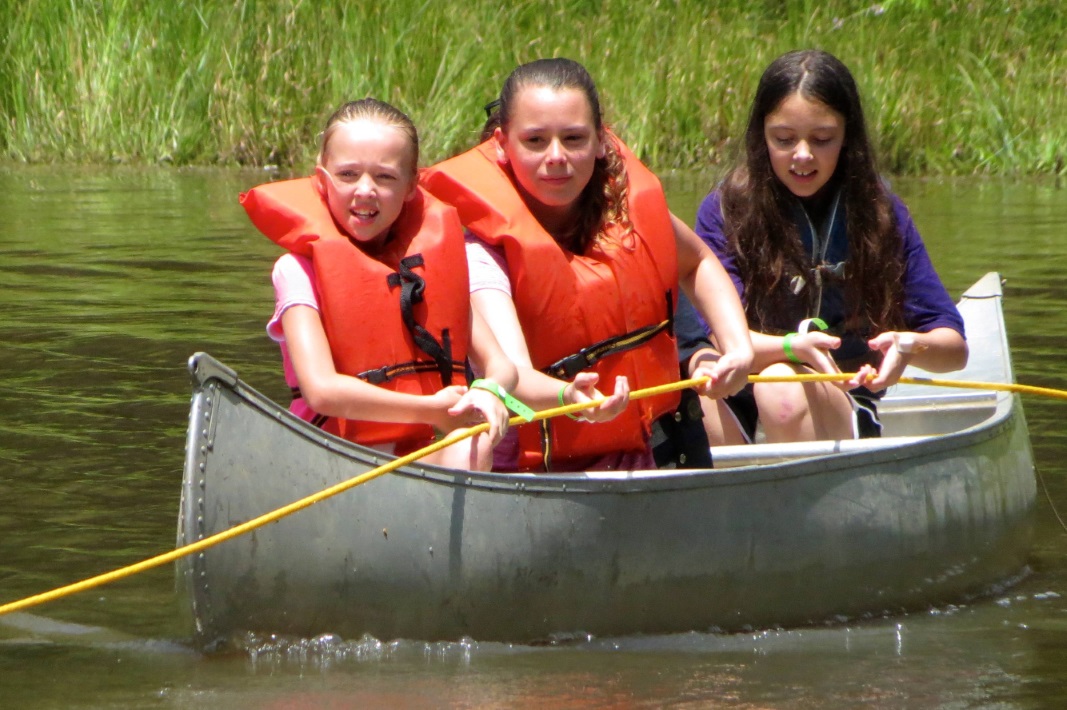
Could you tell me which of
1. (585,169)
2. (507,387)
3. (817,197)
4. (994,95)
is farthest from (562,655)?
(994,95)

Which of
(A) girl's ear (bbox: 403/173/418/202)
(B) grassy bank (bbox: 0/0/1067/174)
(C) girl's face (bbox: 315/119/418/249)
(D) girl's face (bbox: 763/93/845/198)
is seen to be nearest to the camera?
(C) girl's face (bbox: 315/119/418/249)

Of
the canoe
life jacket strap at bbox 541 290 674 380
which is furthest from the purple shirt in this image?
life jacket strap at bbox 541 290 674 380

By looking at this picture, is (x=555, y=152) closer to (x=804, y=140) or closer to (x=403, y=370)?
(x=403, y=370)

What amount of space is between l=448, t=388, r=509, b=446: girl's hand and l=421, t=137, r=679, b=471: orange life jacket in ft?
1.16

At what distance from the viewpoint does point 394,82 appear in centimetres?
1010

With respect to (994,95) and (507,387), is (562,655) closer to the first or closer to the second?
(507,387)

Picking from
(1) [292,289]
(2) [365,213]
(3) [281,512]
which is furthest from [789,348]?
(3) [281,512]

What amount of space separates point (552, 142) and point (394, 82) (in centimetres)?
693

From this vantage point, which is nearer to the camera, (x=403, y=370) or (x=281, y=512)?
(x=281, y=512)

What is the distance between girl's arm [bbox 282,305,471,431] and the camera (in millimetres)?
3104

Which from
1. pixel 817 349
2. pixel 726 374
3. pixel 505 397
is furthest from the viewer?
pixel 817 349

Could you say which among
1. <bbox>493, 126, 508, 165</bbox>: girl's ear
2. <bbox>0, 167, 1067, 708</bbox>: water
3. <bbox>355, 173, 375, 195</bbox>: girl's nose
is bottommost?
<bbox>0, 167, 1067, 708</bbox>: water

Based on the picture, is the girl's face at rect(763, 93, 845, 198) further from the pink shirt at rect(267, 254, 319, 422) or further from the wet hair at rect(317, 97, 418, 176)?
the pink shirt at rect(267, 254, 319, 422)

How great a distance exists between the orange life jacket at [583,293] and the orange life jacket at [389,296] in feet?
0.34
